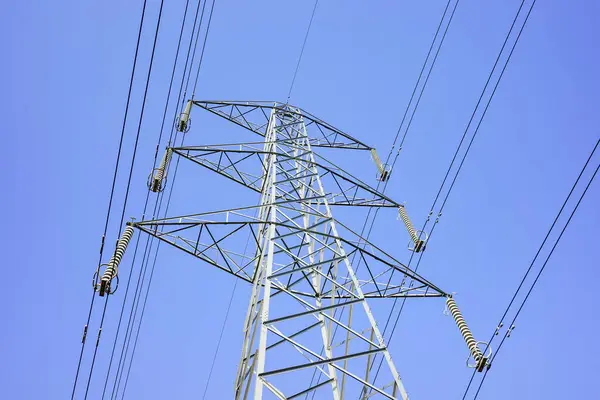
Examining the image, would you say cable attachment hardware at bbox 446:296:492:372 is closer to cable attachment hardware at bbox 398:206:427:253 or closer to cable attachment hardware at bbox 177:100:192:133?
cable attachment hardware at bbox 398:206:427:253

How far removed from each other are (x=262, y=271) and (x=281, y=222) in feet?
3.17

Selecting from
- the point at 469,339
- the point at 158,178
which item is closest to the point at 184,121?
the point at 158,178

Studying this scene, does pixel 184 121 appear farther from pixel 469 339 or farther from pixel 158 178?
pixel 469 339

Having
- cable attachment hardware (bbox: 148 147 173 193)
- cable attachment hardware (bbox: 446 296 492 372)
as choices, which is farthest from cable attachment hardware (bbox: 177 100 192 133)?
cable attachment hardware (bbox: 446 296 492 372)

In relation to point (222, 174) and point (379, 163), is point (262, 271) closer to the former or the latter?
point (222, 174)

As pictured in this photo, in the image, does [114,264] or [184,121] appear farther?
[184,121]

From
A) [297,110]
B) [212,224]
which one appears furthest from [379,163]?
[212,224]

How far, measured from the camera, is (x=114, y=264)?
36.6 ft

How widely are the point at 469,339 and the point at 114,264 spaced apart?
20.2 feet

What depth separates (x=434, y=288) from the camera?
12930 millimetres

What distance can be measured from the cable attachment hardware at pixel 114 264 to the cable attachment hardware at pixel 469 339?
6003 millimetres

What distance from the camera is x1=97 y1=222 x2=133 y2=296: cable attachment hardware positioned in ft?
35.2

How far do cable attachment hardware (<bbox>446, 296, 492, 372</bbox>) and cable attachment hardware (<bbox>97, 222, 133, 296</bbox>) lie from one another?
600 centimetres

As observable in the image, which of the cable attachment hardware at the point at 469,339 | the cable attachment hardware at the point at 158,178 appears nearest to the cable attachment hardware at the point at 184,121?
the cable attachment hardware at the point at 158,178
